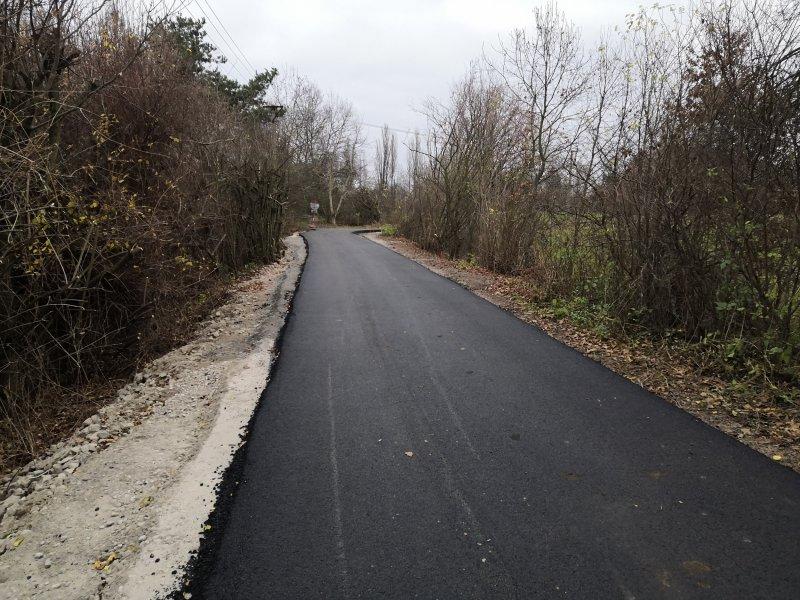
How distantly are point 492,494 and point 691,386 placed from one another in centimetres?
320

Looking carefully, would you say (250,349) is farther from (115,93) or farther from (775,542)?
(775,542)

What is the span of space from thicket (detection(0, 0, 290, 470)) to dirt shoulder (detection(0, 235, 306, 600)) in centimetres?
77

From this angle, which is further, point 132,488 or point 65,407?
point 65,407

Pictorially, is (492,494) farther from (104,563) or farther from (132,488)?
(132,488)

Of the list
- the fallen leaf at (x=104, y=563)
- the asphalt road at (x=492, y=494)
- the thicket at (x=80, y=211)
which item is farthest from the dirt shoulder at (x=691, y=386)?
the thicket at (x=80, y=211)

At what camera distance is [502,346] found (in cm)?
650

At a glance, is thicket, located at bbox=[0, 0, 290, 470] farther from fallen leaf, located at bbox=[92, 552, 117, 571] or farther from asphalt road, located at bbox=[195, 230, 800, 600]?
asphalt road, located at bbox=[195, 230, 800, 600]

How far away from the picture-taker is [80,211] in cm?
512

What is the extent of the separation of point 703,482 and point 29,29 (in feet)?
26.1

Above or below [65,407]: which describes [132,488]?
above

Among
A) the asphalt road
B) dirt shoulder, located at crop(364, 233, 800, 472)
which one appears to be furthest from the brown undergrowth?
dirt shoulder, located at crop(364, 233, 800, 472)

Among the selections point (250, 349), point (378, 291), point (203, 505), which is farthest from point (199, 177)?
point (203, 505)

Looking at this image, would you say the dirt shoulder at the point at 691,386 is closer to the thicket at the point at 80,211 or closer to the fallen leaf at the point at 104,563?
the fallen leaf at the point at 104,563

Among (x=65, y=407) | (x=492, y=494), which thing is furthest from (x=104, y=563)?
(x=65, y=407)
